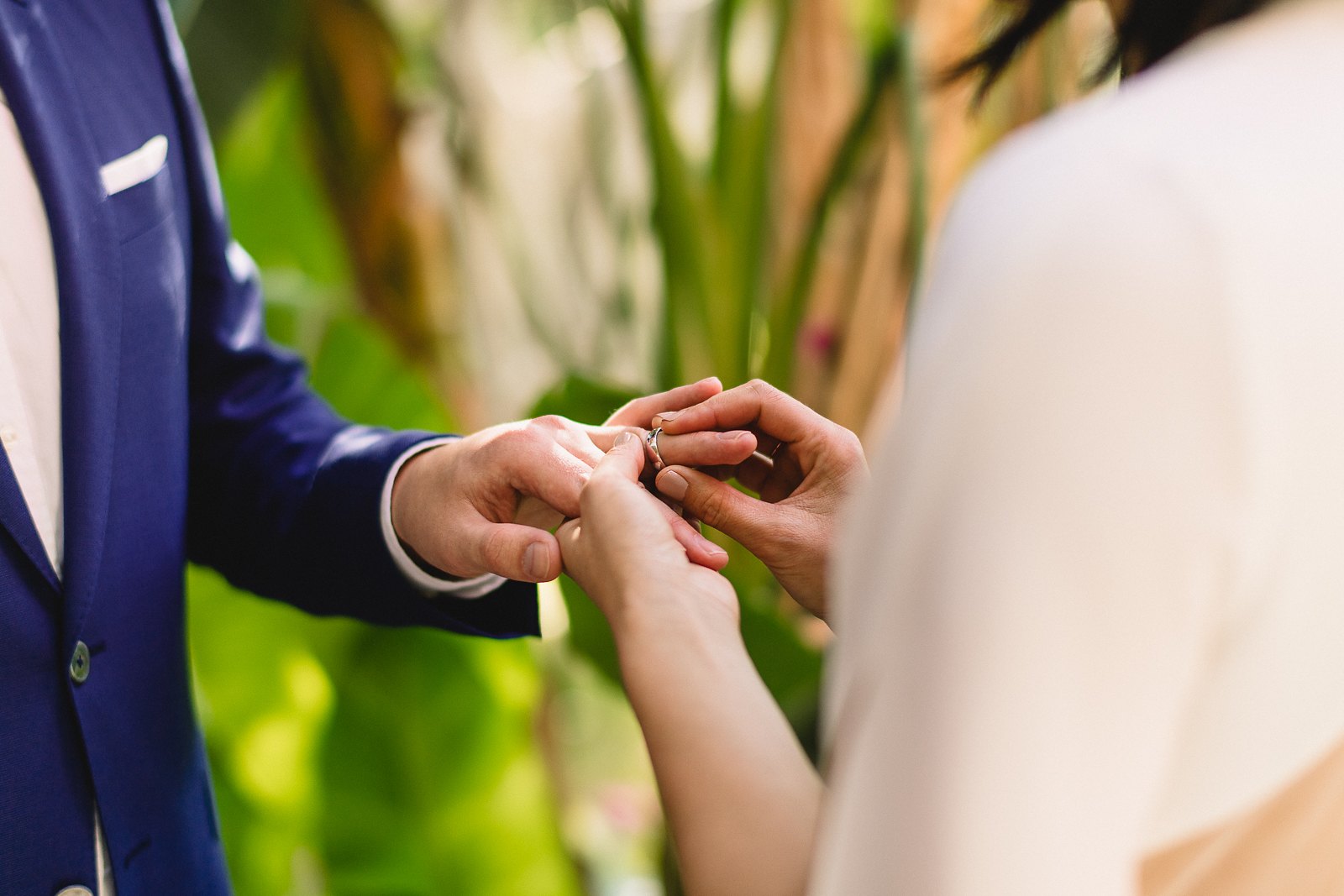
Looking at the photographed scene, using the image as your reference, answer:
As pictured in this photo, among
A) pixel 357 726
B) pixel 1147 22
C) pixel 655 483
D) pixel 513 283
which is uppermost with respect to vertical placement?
pixel 1147 22

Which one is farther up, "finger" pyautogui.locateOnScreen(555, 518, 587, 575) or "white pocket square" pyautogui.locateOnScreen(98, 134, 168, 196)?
"white pocket square" pyautogui.locateOnScreen(98, 134, 168, 196)

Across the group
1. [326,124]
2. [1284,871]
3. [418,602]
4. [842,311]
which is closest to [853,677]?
[1284,871]

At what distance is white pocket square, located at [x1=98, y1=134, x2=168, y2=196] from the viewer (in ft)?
2.10

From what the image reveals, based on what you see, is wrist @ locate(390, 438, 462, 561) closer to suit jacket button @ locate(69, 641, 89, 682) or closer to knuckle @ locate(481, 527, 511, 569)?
knuckle @ locate(481, 527, 511, 569)

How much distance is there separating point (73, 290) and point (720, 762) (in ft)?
1.61

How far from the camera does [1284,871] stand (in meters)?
0.37

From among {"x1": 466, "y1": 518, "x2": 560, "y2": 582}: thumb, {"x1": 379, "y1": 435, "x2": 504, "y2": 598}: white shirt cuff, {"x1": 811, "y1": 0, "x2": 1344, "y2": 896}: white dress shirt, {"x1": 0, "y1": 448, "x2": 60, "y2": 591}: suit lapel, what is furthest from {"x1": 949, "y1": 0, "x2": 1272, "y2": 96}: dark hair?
{"x1": 0, "y1": 448, "x2": 60, "y2": 591}: suit lapel

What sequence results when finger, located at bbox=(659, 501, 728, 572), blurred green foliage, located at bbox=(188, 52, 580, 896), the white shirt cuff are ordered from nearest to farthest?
finger, located at bbox=(659, 501, 728, 572) < the white shirt cuff < blurred green foliage, located at bbox=(188, 52, 580, 896)

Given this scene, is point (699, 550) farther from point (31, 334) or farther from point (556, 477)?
point (31, 334)

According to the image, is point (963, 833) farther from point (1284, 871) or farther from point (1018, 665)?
point (1284, 871)

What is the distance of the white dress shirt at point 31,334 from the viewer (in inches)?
22.9

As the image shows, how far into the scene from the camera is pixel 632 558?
502mm

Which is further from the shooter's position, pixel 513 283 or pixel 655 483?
pixel 513 283

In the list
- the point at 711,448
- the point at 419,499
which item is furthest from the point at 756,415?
the point at 419,499
